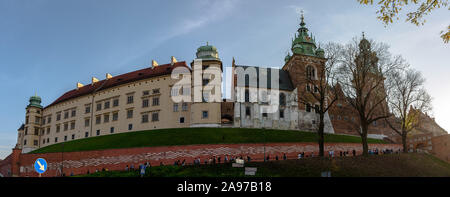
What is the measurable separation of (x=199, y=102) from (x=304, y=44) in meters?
27.6

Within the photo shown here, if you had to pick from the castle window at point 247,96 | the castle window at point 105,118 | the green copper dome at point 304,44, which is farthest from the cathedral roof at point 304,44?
the castle window at point 105,118

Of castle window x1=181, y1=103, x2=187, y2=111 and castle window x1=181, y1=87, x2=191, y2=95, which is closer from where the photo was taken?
castle window x1=181, y1=103, x2=187, y2=111

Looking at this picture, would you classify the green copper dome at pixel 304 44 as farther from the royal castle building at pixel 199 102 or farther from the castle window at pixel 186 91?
the castle window at pixel 186 91

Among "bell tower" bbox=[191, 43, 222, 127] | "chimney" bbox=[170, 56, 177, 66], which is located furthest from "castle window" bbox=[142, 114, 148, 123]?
"chimney" bbox=[170, 56, 177, 66]

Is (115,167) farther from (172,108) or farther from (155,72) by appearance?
(155,72)

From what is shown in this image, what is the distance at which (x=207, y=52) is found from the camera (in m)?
58.0

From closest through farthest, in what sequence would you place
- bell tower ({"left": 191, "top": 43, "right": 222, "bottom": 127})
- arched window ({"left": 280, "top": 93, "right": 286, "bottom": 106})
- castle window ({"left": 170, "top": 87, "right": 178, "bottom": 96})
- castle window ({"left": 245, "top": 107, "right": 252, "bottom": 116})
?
bell tower ({"left": 191, "top": 43, "right": 222, "bottom": 127})
castle window ({"left": 245, "top": 107, "right": 252, "bottom": 116})
castle window ({"left": 170, "top": 87, "right": 178, "bottom": 96})
arched window ({"left": 280, "top": 93, "right": 286, "bottom": 106})

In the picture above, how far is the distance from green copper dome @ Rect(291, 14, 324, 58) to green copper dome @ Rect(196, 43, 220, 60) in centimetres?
1733

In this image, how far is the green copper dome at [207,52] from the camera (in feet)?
189

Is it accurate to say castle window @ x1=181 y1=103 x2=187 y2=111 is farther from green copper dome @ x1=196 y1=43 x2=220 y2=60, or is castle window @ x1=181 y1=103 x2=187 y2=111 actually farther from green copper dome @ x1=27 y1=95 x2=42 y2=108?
green copper dome @ x1=27 y1=95 x2=42 y2=108

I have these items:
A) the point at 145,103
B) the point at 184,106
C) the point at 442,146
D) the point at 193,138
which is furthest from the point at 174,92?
the point at 442,146

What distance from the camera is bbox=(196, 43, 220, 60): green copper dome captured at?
189 ft
